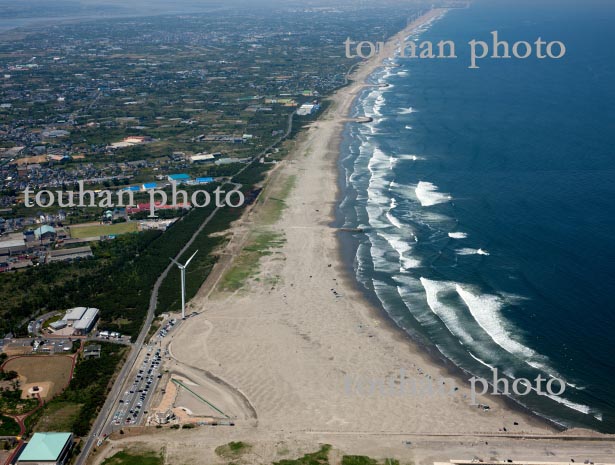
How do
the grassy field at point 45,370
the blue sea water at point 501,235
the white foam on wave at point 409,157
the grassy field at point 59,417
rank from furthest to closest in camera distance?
the white foam on wave at point 409,157, the blue sea water at point 501,235, the grassy field at point 45,370, the grassy field at point 59,417

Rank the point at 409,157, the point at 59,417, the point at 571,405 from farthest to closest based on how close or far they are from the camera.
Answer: the point at 409,157
the point at 571,405
the point at 59,417

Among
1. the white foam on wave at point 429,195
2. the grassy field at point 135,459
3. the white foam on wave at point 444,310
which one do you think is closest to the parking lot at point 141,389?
the grassy field at point 135,459

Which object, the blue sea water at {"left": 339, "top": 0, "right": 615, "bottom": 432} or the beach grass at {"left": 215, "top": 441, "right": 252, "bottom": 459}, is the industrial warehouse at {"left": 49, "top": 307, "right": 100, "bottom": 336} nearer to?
the beach grass at {"left": 215, "top": 441, "right": 252, "bottom": 459}

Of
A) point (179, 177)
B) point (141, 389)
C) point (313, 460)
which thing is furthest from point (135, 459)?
point (179, 177)

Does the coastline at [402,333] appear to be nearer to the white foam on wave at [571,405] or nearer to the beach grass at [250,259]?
the white foam on wave at [571,405]

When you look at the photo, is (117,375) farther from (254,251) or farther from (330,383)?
(254,251)

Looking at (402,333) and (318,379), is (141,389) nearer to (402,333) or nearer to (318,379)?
(318,379)
